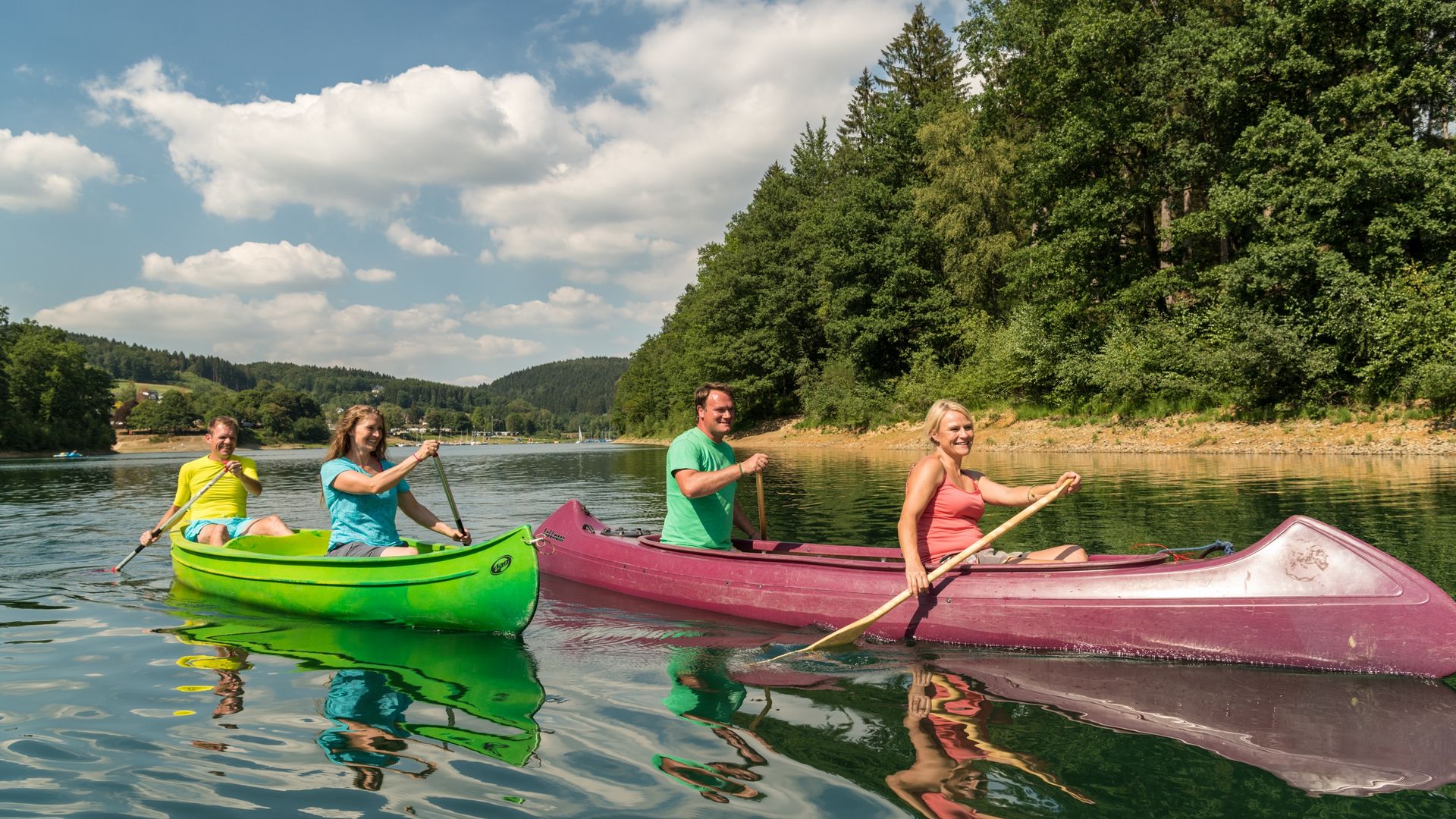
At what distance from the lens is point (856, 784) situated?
340 centimetres

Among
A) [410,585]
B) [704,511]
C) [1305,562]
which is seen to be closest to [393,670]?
[410,585]

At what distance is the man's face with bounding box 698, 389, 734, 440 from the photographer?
677cm

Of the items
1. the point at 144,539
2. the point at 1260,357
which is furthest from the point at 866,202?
the point at 144,539

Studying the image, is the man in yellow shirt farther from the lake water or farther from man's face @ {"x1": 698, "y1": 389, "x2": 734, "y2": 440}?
man's face @ {"x1": 698, "y1": 389, "x2": 734, "y2": 440}

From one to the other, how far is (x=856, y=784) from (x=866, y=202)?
40.6m

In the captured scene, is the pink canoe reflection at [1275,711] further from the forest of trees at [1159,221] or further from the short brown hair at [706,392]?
the forest of trees at [1159,221]

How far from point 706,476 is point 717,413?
53cm

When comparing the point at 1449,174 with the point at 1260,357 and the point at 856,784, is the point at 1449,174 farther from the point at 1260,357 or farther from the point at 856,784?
the point at 856,784

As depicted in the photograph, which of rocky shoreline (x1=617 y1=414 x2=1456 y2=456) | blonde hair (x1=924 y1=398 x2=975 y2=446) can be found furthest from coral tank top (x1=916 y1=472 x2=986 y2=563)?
rocky shoreline (x1=617 y1=414 x2=1456 y2=456)

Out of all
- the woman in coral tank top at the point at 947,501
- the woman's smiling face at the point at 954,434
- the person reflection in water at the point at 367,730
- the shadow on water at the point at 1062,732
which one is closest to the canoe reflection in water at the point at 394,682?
the person reflection in water at the point at 367,730

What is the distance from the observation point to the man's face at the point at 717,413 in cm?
677

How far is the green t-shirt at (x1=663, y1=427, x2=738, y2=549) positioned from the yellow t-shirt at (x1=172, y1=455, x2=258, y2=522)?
4946 mm

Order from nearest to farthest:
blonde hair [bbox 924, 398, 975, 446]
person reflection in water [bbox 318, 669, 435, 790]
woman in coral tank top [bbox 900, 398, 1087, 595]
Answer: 1. person reflection in water [bbox 318, 669, 435, 790]
2. woman in coral tank top [bbox 900, 398, 1087, 595]
3. blonde hair [bbox 924, 398, 975, 446]

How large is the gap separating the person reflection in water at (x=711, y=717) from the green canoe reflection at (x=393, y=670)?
0.78 metres
